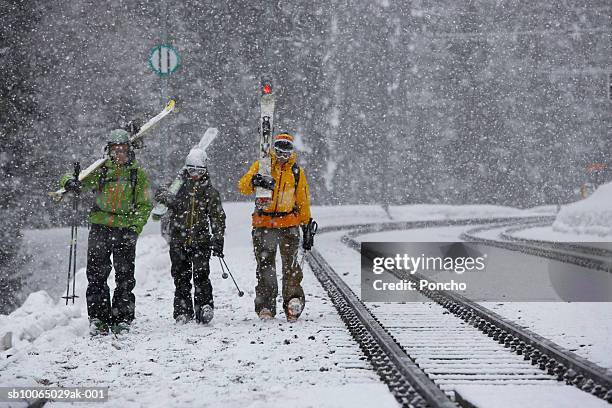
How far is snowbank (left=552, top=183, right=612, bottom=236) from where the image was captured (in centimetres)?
2428

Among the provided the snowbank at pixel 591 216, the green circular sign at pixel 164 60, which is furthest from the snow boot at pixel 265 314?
the snowbank at pixel 591 216

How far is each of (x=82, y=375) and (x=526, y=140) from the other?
5568 centimetres

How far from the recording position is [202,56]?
3725 centimetres

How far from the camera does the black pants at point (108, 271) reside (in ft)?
26.1

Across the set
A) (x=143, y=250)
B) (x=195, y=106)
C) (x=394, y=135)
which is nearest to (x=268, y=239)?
(x=143, y=250)

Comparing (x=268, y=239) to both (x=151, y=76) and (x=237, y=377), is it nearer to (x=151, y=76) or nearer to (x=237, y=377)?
(x=237, y=377)

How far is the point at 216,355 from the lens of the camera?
6816 mm

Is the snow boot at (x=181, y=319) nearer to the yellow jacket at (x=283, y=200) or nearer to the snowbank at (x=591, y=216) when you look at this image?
the yellow jacket at (x=283, y=200)

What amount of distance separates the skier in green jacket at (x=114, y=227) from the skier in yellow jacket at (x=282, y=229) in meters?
1.37

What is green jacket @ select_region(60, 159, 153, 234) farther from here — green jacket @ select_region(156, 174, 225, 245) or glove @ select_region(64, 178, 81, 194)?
green jacket @ select_region(156, 174, 225, 245)

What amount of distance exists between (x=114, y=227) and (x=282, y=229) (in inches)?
76.7

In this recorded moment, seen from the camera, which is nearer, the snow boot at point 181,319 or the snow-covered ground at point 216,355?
the snow-covered ground at point 216,355

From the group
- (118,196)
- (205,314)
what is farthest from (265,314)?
(118,196)

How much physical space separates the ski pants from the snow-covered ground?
1.00 ft
